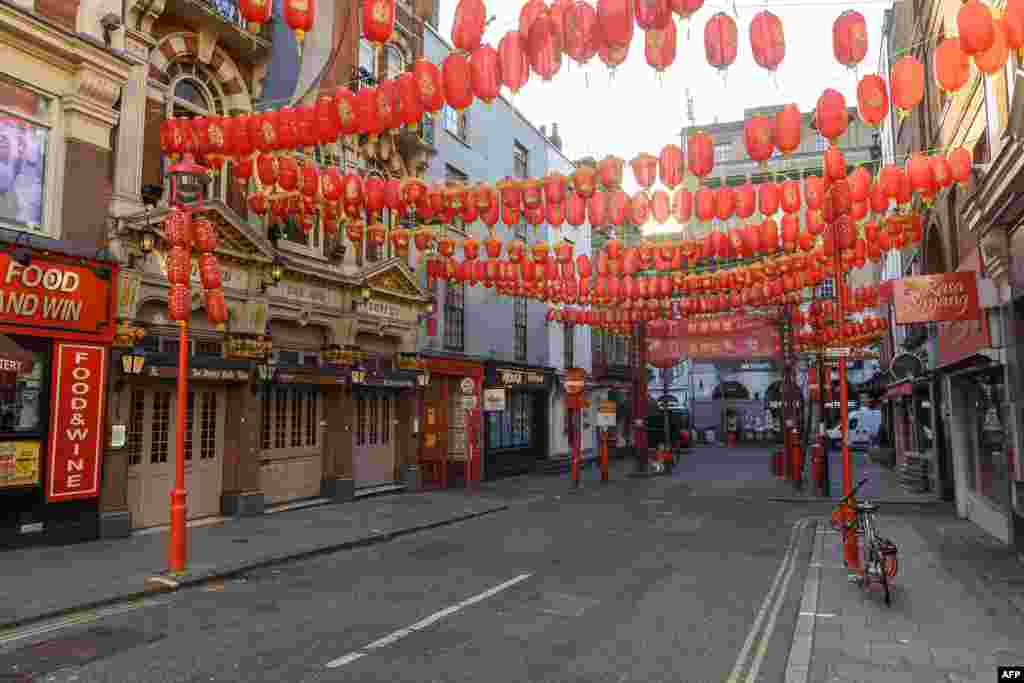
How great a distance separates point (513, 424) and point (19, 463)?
17959 millimetres

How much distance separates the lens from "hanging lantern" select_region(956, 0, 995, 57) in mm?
7480

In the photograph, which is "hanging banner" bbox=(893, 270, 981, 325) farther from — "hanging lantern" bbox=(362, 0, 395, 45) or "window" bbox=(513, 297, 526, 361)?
"window" bbox=(513, 297, 526, 361)

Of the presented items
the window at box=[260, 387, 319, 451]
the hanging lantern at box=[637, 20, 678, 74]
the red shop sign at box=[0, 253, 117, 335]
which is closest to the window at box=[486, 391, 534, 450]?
the window at box=[260, 387, 319, 451]

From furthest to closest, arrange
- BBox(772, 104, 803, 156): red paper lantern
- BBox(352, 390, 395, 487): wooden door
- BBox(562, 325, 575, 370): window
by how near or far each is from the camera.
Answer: BBox(562, 325, 575, 370): window → BBox(352, 390, 395, 487): wooden door → BBox(772, 104, 803, 156): red paper lantern

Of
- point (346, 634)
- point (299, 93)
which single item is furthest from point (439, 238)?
point (346, 634)

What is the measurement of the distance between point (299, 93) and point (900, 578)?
13.3m

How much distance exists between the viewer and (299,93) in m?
13.4

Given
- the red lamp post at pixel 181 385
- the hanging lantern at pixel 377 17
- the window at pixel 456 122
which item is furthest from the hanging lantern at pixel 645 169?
the window at pixel 456 122

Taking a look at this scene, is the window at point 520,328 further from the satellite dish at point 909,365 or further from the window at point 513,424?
the satellite dish at point 909,365

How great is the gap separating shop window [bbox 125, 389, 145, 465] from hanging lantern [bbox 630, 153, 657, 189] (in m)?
10.4

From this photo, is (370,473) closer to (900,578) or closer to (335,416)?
(335,416)

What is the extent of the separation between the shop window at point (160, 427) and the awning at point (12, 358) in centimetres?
394

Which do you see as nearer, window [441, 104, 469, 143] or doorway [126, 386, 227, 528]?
doorway [126, 386, 227, 528]

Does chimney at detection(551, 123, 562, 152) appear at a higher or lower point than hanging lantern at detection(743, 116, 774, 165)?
higher
